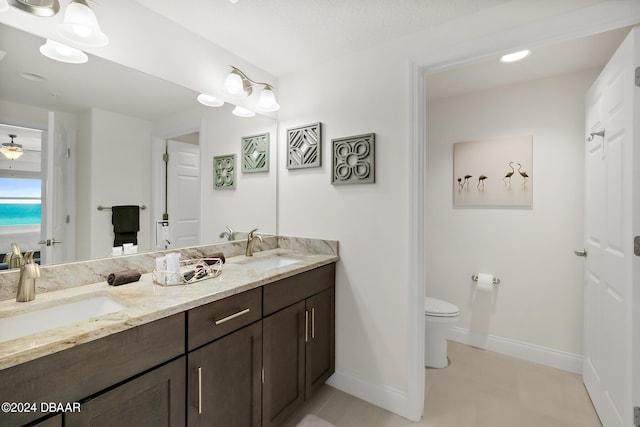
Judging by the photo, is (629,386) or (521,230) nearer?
(629,386)

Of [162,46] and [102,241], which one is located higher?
[162,46]

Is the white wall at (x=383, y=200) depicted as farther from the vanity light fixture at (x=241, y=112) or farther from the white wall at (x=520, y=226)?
the white wall at (x=520, y=226)

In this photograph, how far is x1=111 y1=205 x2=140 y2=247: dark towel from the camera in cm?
146

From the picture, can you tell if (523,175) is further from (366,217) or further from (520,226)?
(366,217)

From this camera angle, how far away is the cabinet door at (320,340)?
1.76 meters

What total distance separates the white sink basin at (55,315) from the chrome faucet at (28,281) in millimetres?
74

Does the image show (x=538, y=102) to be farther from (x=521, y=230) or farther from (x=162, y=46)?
(x=162, y=46)

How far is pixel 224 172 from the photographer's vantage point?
2084mm

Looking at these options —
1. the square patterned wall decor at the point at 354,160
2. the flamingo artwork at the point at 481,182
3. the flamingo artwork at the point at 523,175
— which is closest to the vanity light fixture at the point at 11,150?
the square patterned wall decor at the point at 354,160

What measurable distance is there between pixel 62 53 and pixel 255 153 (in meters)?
1.19

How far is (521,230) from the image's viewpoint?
7.98 feet

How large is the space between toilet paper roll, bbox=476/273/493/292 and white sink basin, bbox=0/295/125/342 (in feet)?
8.77

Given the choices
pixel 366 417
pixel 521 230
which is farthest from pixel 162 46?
pixel 521 230

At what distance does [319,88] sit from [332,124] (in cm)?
32
